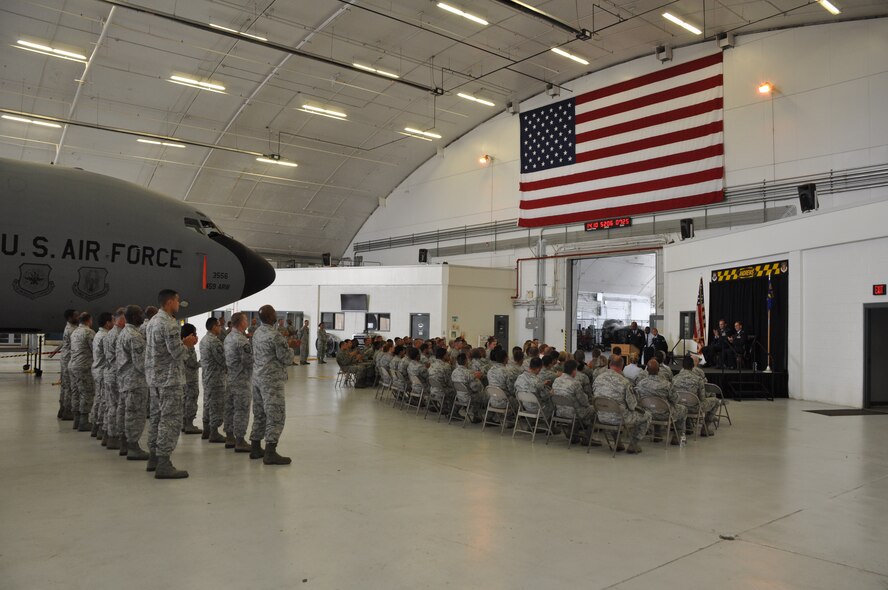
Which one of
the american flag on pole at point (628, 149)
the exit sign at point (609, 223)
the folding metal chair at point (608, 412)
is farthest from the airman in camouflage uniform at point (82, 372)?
the exit sign at point (609, 223)

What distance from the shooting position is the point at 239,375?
6387 millimetres

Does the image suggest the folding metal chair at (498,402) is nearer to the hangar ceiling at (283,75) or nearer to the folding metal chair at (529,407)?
the folding metal chair at (529,407)

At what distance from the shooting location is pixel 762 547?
379 cm

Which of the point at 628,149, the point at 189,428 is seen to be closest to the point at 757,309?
the point at 628,149

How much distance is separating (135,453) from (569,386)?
4.53 meters

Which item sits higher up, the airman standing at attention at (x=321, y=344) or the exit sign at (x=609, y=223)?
the exit sign at (x=609, y=223)

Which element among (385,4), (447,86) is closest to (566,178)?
(447,86)

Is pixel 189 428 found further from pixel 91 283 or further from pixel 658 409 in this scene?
pixel 658 409

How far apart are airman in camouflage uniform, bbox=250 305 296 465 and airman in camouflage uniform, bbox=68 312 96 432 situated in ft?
8.91

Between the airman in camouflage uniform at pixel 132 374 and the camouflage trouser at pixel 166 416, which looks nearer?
the camouflage trouser at pixel 166 416

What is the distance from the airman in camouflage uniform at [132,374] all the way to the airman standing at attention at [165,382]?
0.46 m

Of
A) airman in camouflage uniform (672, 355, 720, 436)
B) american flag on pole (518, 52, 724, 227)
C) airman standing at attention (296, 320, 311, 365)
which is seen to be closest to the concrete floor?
airman in camouflage uniform (672, 355, 720, 436)

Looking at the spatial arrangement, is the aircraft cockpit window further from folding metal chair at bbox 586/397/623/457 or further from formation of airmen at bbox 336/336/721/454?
folding metal chair at bbox 586/397/623/457

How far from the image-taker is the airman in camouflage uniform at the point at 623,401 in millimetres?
6730
